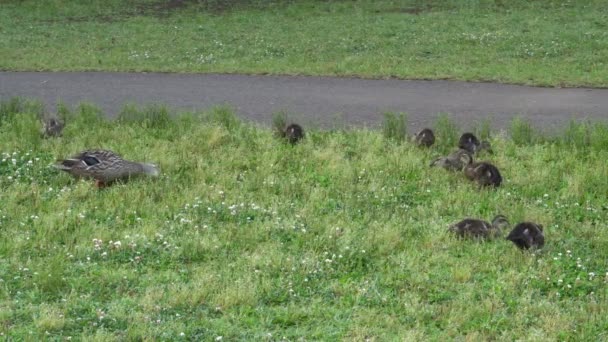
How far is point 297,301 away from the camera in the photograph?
7.09 m

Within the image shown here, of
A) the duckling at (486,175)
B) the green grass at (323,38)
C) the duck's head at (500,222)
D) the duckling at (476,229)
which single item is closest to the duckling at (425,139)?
the duckling at (486,175)

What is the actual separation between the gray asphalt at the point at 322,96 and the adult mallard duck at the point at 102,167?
14.0 ft

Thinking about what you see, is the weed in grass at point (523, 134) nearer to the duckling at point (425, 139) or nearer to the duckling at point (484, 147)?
the duckling at point (484, 147)

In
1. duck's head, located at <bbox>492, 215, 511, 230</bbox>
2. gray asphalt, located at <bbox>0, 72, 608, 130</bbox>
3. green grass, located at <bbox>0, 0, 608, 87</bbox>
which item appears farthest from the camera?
green grass, located at <bbox>0, 0, 608, 87</bbox>

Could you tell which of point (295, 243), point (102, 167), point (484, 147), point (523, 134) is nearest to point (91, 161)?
point (102, 167)

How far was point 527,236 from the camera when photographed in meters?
8.05

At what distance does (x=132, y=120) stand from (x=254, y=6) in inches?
655

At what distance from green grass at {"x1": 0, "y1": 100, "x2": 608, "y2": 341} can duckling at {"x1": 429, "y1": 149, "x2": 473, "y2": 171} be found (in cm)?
16

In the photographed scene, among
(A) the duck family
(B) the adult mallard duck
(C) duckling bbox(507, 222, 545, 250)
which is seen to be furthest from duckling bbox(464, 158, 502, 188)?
(B) the adult mallard duck

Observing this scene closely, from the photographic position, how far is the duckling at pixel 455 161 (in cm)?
1066

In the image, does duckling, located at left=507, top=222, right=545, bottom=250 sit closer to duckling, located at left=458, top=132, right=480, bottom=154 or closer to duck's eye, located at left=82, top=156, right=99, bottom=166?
duckling, located at left=458, top=132, right=480, bottom=154

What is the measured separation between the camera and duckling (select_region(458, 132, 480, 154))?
11422 millimetres

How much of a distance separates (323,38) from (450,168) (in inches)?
522

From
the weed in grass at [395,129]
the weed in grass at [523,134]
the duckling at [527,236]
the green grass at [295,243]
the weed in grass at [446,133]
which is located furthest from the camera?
the weed in grass at [395,129]
